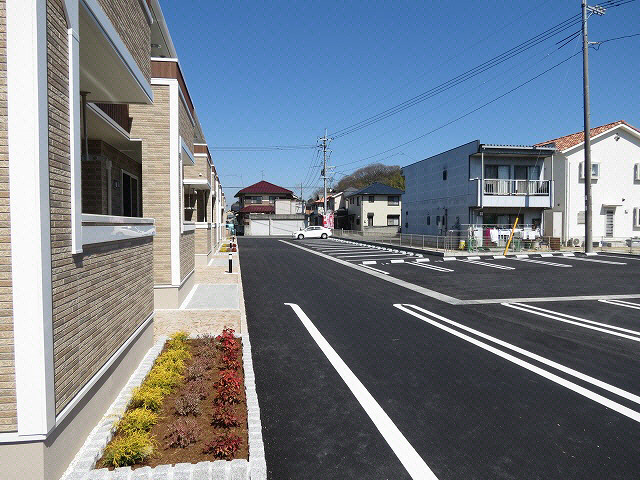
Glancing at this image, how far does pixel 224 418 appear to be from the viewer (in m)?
4.43

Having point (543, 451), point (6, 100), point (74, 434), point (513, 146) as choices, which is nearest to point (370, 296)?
point (543, 451)

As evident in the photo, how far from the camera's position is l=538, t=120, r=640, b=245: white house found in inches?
1236

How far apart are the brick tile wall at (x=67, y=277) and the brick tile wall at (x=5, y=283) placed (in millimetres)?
307

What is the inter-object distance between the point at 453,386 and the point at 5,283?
5.04 m

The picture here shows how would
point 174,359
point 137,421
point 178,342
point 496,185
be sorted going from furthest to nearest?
point 496,185 → point 178,342 → point 174,359 → point 137,421

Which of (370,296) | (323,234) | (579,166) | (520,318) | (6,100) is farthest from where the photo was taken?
(323,234)

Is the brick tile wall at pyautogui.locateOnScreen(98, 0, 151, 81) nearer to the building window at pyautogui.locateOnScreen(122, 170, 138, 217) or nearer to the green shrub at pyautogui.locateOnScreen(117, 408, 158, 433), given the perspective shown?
the green shrub at pyautogui.locateOnScreen(117, 408, 158, 433)

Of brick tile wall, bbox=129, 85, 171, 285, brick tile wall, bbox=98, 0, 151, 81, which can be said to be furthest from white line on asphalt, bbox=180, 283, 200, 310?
brick tile wall, bbox=98, 0, 151, 81

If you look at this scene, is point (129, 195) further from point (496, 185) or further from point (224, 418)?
point (496, 185)

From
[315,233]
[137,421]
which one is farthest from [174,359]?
[315,233]

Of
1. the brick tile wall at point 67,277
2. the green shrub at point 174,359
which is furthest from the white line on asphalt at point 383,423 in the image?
the brick tile wall at point 67,277

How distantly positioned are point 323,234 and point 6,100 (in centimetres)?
4860

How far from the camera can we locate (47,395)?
3.37m

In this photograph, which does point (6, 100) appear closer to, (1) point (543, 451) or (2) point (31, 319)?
(2) point (31, 319)
